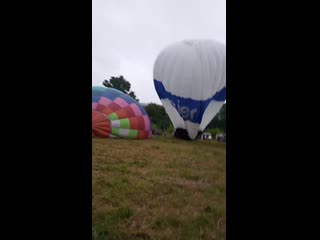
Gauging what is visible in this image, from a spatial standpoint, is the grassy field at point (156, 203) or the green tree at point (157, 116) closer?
the grassy field at point (156, 203)

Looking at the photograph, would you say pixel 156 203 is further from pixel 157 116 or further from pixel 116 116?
pixel 157 116

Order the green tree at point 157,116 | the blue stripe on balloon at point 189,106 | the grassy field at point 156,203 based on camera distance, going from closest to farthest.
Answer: the grassy field at point 156,203, the blue stripe on balloon at point 189,106, the green tree at point 157,116

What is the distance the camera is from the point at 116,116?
4727mm

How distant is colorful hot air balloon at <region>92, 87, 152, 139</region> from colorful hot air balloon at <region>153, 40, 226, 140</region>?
686 mm

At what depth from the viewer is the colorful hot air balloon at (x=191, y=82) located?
180 inches

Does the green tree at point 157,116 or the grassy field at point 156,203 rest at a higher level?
the green tree at point 157,116

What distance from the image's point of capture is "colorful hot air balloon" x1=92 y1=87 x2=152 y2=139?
451 cm

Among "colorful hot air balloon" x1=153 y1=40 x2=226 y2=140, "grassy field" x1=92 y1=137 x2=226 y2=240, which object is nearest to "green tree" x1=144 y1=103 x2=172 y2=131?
"colorful hot air balloon" x1=153 y1=40 x2=226 y2=140

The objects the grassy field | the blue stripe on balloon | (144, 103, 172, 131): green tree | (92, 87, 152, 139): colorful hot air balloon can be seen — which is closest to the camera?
the grassy field

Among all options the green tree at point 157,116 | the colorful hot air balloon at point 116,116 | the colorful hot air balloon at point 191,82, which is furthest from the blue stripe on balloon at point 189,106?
the green tree at point 157,116

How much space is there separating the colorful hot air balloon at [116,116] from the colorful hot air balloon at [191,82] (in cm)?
69

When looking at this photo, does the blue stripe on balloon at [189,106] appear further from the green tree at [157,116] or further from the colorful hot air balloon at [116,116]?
the green tree at [157,116]

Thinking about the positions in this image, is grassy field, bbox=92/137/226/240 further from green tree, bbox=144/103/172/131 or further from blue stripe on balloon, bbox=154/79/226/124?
green tree, bbox=144/103/172/131
